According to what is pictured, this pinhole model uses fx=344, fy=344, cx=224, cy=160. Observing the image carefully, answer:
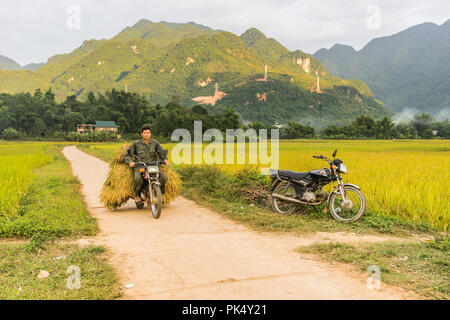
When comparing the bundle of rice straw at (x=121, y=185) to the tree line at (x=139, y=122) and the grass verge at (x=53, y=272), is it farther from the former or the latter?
the tree line at (x=139, y=122)

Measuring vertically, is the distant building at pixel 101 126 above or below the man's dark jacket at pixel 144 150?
above

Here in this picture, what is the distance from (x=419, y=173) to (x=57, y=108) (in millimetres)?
103267

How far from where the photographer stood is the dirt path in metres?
3.14

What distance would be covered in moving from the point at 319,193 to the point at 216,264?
3443 mm

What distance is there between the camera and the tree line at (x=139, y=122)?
49.7m

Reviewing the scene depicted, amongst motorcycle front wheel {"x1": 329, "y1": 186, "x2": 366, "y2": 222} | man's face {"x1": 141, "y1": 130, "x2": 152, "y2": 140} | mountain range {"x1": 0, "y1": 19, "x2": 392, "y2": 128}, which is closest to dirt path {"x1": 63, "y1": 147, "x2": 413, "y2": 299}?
motorcycle front wheel {"x1": 329, "y1": 186, "x2": 366, "y2": 222}

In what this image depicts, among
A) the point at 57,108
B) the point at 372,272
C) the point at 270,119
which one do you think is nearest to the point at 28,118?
the point at 57,108

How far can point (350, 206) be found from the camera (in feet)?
20.1

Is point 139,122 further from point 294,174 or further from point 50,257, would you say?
point 50,257

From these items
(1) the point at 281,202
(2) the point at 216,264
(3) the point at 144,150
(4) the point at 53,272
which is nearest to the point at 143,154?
(3) the point at 144,150

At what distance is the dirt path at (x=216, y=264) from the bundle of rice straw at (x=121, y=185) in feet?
3.09

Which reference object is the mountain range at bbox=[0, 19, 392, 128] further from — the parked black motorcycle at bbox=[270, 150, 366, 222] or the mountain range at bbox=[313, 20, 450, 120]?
the parked black motorcycle at bbox=[270, 150, 366, 222]

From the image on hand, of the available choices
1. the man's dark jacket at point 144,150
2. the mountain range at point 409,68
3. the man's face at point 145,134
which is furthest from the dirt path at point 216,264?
the mountain range at point 409,68

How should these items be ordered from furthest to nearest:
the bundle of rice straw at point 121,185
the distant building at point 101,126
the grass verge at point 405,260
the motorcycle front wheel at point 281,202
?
the distant building at point 101,126 < the bundle of rice straw at point 121,185 < the motorcycle front wheel at point 281,202 < the grass verge at point 405,260
